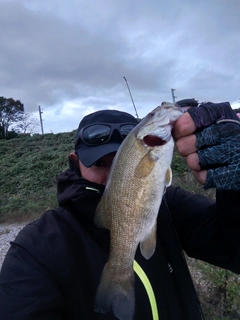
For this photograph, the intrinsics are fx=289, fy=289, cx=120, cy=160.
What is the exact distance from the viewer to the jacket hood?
2078 millimetres

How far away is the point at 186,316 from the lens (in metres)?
2.00

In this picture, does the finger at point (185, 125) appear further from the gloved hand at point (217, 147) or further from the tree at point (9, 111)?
the tree at point (9, 111)

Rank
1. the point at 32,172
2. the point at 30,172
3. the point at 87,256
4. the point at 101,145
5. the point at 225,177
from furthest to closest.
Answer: the point at 30,172, the point at 32,172, the point at 101,145, the point at 87,256, the point at 225,177

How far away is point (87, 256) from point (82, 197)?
404 millimetres

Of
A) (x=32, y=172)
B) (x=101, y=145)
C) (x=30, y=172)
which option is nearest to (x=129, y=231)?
(x=101, y=145)

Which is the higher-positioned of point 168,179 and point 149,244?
point 168,179

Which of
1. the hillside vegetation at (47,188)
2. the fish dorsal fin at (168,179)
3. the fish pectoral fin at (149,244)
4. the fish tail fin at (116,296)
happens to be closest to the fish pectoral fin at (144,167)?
the fish dorsal fin at (168,179)

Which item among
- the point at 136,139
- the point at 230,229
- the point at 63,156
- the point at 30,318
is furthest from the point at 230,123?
the point at 63,156

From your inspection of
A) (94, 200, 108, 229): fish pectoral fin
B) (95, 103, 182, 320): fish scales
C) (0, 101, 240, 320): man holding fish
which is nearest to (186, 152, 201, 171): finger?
(0, 101, 240, 320): man holding fish

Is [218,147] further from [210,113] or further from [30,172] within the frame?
[30,172]

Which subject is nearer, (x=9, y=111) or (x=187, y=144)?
(x=187, y=144)

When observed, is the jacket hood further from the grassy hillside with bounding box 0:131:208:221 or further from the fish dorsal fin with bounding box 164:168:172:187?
the grassy hillside with bounding box 0:131:208:221

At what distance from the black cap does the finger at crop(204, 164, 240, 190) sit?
79cm

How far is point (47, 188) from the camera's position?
15195 millimetres
